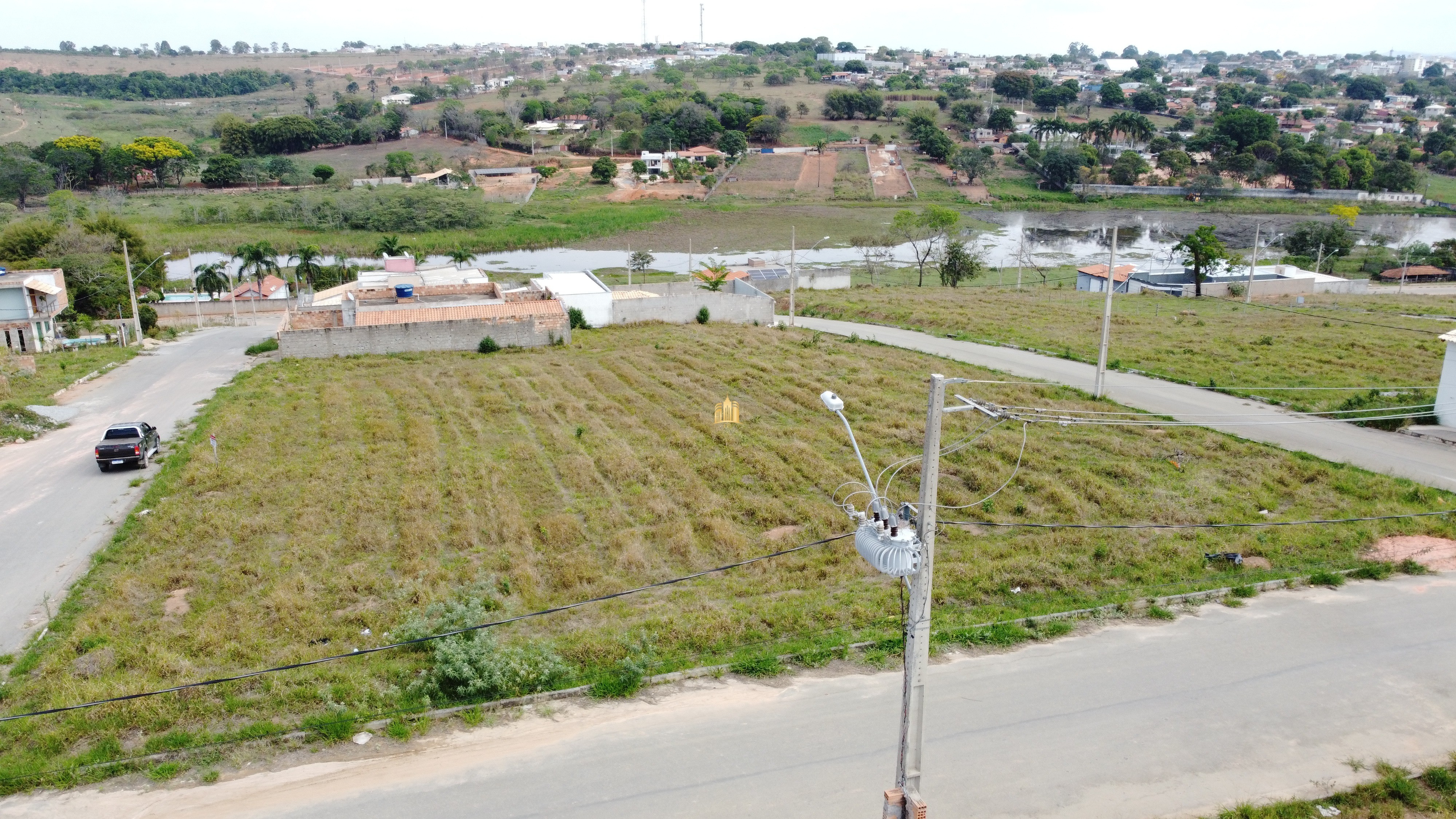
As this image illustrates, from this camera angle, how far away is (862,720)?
34.4 feet

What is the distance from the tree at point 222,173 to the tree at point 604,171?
33.7 meters

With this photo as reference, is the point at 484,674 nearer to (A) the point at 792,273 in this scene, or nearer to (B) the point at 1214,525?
(B) the point at 1214,525

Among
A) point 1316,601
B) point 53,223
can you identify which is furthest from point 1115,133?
point 1316,601

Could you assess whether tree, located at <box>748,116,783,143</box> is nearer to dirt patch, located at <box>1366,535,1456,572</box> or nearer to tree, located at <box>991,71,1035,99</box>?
tree, located at <box>991,71,1035,99</box>

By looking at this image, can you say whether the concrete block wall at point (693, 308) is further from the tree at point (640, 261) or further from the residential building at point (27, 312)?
the residential building at point (27, 312)

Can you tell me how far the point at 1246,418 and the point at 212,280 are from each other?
46966mm

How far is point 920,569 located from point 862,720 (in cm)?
419

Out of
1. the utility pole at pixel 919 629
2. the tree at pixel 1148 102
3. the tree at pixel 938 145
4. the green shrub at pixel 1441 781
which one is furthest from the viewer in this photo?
the tree at pixel 1148 102

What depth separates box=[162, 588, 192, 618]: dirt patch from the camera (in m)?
13.4

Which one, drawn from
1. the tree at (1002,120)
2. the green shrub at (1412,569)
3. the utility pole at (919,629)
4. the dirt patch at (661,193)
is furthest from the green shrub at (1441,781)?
the tree at (1002,120)

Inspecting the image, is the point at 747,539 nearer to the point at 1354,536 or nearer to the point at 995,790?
the point at 995,790

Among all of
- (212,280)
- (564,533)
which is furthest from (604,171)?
(564,533)

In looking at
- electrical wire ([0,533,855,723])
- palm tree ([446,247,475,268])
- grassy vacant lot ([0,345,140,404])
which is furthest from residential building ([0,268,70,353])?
electrical wire ([0,533,855,723])

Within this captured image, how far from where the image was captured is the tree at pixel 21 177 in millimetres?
76625
